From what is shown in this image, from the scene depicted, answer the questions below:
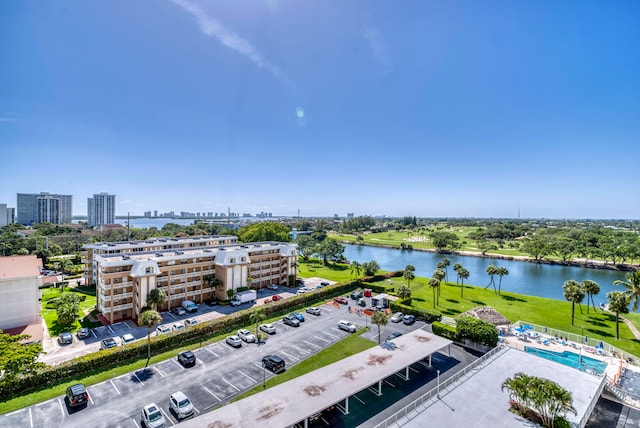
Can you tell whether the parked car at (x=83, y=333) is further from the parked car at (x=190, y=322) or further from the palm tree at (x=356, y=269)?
the palm tree at (x=356, y=269)

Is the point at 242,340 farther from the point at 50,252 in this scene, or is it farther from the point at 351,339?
the point at 50,252

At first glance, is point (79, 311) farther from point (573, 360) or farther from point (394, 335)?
point (573, 360)

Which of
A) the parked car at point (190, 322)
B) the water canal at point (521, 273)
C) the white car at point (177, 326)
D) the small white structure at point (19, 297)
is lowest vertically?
the water canal at point (521, 273)

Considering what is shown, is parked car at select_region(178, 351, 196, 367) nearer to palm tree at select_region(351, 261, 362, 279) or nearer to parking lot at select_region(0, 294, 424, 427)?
parking lot at select_region(0, 294, 424, 427)

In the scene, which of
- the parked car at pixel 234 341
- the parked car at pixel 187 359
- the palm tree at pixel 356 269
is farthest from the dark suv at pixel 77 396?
the palm tree at pixel 356 269

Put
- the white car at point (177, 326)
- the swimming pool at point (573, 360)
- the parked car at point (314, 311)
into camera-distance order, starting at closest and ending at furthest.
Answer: the swimming pool at point (573, 360) < the white car at point (177, 326) < the parked car at point (314, 311)

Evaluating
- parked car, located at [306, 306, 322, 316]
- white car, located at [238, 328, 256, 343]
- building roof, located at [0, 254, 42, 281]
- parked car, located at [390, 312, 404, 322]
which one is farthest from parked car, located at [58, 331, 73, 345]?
parked car, located at [390, 312, 404, 322]
